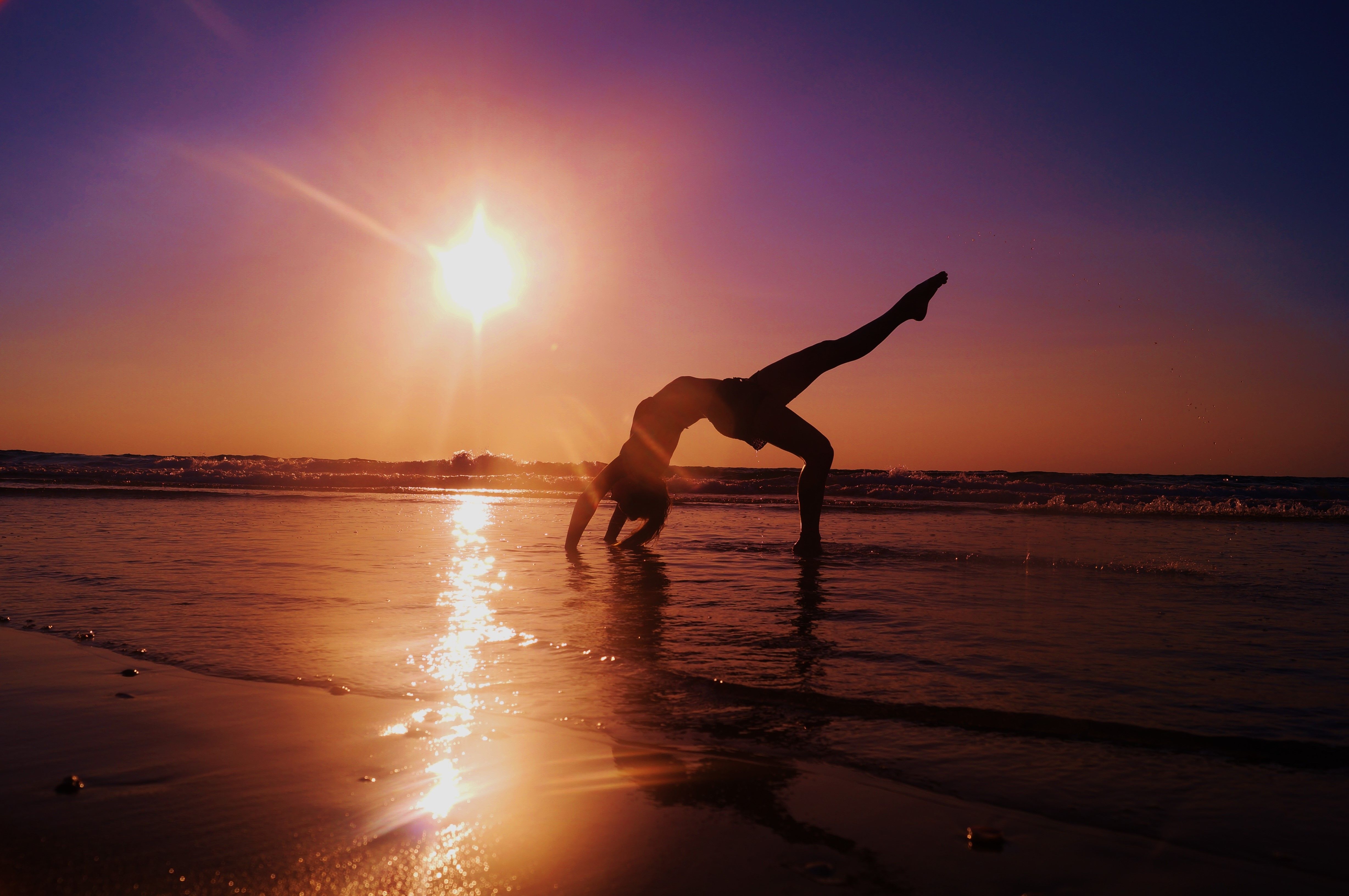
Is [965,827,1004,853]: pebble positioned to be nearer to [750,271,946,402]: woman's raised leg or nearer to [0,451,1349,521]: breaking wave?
[750,271,946,402]: woman's raised leg

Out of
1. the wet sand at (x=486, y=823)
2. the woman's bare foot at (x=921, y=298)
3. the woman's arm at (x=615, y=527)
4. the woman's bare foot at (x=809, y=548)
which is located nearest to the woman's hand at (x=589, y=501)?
the woman's arm at (x=615, y=527)

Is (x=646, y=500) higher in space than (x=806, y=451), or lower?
lower

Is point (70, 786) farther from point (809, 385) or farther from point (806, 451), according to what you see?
point (809, 385)

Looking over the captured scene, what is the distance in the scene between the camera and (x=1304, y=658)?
376cm

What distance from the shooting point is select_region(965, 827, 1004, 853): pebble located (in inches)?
73.9

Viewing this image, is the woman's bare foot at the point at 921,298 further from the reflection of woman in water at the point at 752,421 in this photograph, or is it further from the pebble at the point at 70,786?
the pebble at the point at 70,786

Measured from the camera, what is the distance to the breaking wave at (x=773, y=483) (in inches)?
722

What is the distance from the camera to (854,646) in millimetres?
3994

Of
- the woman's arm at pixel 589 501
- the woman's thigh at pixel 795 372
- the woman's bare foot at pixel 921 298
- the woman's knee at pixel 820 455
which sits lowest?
the woman's arm at pixel 589 501

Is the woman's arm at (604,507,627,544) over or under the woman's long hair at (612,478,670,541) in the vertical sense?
under

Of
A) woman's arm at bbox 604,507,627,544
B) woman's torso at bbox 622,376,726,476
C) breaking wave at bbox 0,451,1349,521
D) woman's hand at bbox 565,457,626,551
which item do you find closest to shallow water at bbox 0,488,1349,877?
woman's hand at bbox 565,457,626,551

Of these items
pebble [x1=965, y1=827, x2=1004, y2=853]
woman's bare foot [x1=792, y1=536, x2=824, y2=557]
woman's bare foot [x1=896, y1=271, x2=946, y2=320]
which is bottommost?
pebble [x1=965, y1=827, x2=1004, y2=853]

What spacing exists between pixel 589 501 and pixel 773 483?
62.5 feet

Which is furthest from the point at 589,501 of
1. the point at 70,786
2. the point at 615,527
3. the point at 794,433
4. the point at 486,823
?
the point at 486,823
